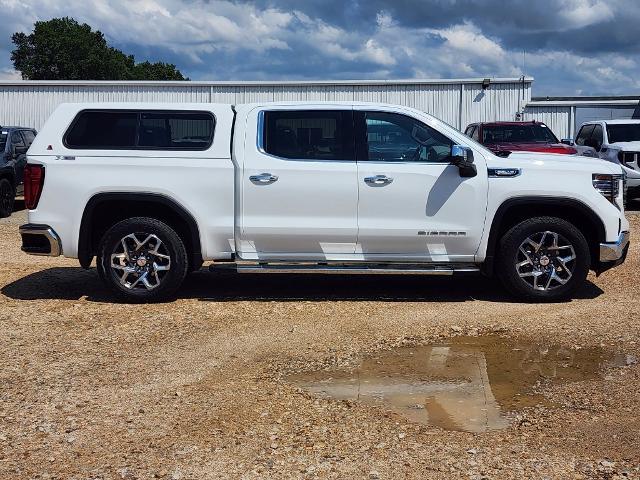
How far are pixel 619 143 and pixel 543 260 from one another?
10.0 meters

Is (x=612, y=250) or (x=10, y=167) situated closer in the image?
(x=612, y=250)

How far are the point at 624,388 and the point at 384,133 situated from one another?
3423 millimetres

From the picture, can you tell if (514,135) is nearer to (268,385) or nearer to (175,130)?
(175,130)

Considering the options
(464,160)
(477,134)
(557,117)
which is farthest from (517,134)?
(557,117)

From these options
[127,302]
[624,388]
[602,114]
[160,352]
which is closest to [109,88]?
[602,114]

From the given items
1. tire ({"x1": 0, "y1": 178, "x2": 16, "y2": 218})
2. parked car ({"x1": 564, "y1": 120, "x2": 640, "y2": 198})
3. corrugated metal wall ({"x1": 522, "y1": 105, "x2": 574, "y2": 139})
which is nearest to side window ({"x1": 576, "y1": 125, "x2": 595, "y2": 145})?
parked car ({"x1": 564, "y1": 120, "x2": 640, "y2": 198})

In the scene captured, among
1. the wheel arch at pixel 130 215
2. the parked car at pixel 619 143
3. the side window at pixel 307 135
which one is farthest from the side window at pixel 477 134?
the wheel arch at pixel 130 215

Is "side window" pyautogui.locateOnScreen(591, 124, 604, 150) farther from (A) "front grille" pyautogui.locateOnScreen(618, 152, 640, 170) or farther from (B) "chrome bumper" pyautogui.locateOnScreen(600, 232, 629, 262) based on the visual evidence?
(B) "chrome bumper" pyautogui.locateOnScreen(600, 232, 629, 262)

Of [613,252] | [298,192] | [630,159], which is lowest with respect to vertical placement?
[613,252]

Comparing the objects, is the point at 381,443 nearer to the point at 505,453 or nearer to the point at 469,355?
the point at 505,453

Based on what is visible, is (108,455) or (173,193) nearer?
(108,455)

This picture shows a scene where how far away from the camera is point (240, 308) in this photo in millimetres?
7422

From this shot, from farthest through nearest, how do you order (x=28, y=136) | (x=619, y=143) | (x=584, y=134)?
(x=584, y=134)
(x=28, y=136)
(x=619, y=143)

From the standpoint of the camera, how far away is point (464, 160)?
718 cm
